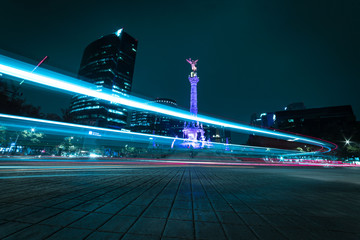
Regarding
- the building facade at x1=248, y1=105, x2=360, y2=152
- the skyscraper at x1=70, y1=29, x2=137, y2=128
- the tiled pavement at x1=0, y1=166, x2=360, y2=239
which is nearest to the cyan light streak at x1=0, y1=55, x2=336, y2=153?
the tiled pavement at x1=0, y1=166, x2=360, y2=239

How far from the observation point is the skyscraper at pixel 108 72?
83.8 m

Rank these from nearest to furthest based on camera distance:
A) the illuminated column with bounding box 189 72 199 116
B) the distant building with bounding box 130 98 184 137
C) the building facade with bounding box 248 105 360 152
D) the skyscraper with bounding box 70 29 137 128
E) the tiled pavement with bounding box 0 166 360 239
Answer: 1. the tiled pavement with bounding box 0 166 360 239
2. the illuminated column with bounding box 189 72 199 116
3. the building facade with bounding box 248 105 360 152
4. the skyscraper with bounding box 70 29 137 128
5. the distant building with bounding box 130 98 184 137

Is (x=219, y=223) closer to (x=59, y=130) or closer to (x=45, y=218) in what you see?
(x=45, y=218)

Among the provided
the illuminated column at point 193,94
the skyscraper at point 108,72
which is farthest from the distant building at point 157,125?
the illuminated column at point 193,94

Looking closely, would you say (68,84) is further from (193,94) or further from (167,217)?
(193,94)

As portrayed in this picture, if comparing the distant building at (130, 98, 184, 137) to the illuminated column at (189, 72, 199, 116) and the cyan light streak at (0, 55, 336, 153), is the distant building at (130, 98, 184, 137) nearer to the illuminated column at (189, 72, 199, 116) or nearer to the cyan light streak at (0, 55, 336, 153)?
the illuminated column at (189, 72, 199, 116)

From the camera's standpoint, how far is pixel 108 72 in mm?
Result: 89188

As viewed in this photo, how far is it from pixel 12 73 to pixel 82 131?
10.1 metres

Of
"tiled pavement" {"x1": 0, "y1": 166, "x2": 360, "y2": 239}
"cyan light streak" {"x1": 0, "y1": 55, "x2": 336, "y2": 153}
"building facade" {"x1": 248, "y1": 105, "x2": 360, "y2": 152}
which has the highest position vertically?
"building facade" {"x1": 248, "y1": 105, "x2": 360, "y2": 152}

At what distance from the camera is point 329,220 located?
243 cm

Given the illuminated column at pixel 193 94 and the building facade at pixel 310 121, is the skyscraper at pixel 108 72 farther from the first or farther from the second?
the building facade at pixel 310 121

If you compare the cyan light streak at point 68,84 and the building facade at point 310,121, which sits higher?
the building facade at point 310,121

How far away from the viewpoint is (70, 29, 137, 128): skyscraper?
275ft

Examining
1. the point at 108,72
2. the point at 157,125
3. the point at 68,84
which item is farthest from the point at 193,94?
the point at 157,125
